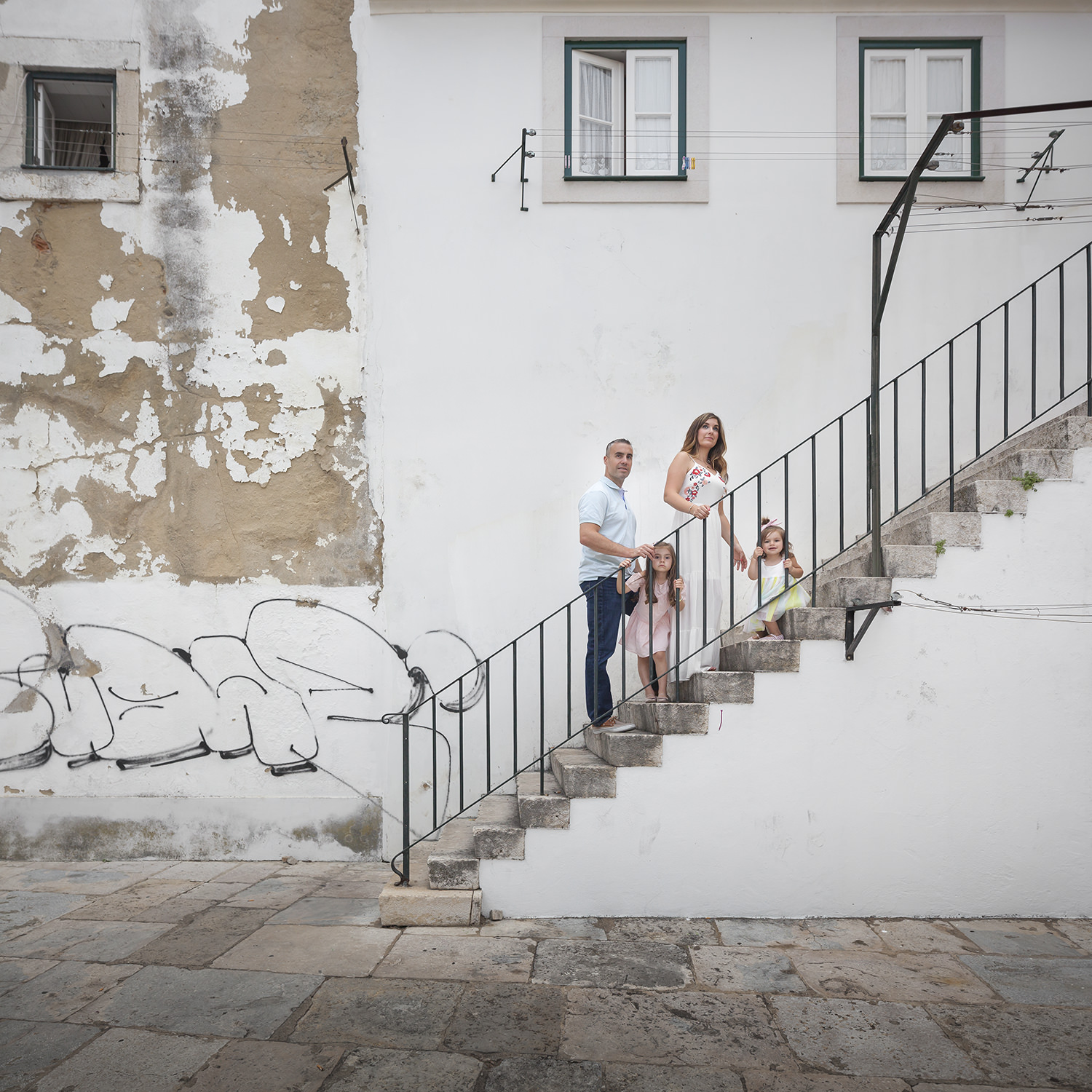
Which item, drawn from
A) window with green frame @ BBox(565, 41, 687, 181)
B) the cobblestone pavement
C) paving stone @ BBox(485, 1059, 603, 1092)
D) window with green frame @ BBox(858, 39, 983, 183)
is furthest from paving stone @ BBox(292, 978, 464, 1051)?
window with green frame @ BBox(858, 39, 983, 183)

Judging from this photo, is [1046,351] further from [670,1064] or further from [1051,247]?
[670,1064]

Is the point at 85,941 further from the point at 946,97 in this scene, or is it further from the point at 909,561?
the point at 946,97

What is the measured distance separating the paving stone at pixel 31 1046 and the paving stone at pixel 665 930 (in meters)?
2.38

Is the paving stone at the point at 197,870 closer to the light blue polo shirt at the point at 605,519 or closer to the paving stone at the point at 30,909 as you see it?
the paving stone at the point at 30,909

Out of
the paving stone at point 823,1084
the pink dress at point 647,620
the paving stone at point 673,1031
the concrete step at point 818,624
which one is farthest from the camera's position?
the pink dress at point 647,620

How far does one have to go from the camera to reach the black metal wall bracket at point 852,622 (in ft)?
14.5

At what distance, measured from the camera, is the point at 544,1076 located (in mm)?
2984

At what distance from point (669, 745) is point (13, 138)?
240 inches

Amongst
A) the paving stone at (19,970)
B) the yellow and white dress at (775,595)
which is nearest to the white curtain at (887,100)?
the yellow and white dress at (775,595)

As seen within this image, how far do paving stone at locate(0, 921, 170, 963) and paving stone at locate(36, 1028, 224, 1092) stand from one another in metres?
0.86

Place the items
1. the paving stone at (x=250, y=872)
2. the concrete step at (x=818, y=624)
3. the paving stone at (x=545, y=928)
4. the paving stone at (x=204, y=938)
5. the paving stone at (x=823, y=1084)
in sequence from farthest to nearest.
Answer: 1. the paving stone at (x=250, y=872)
2. the concrete step at (x=818, y=624)
3. the paving stone at (x=545, y=928)
4. the paving stone at (x=204, y=938)
5. the paving stone at (x=823, y=1084)

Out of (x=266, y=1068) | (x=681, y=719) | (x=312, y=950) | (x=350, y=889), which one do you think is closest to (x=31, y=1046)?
(x=266, y=1068)

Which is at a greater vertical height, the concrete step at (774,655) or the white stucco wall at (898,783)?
the concrete step at (774,655)

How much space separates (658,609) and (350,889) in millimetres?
2521
